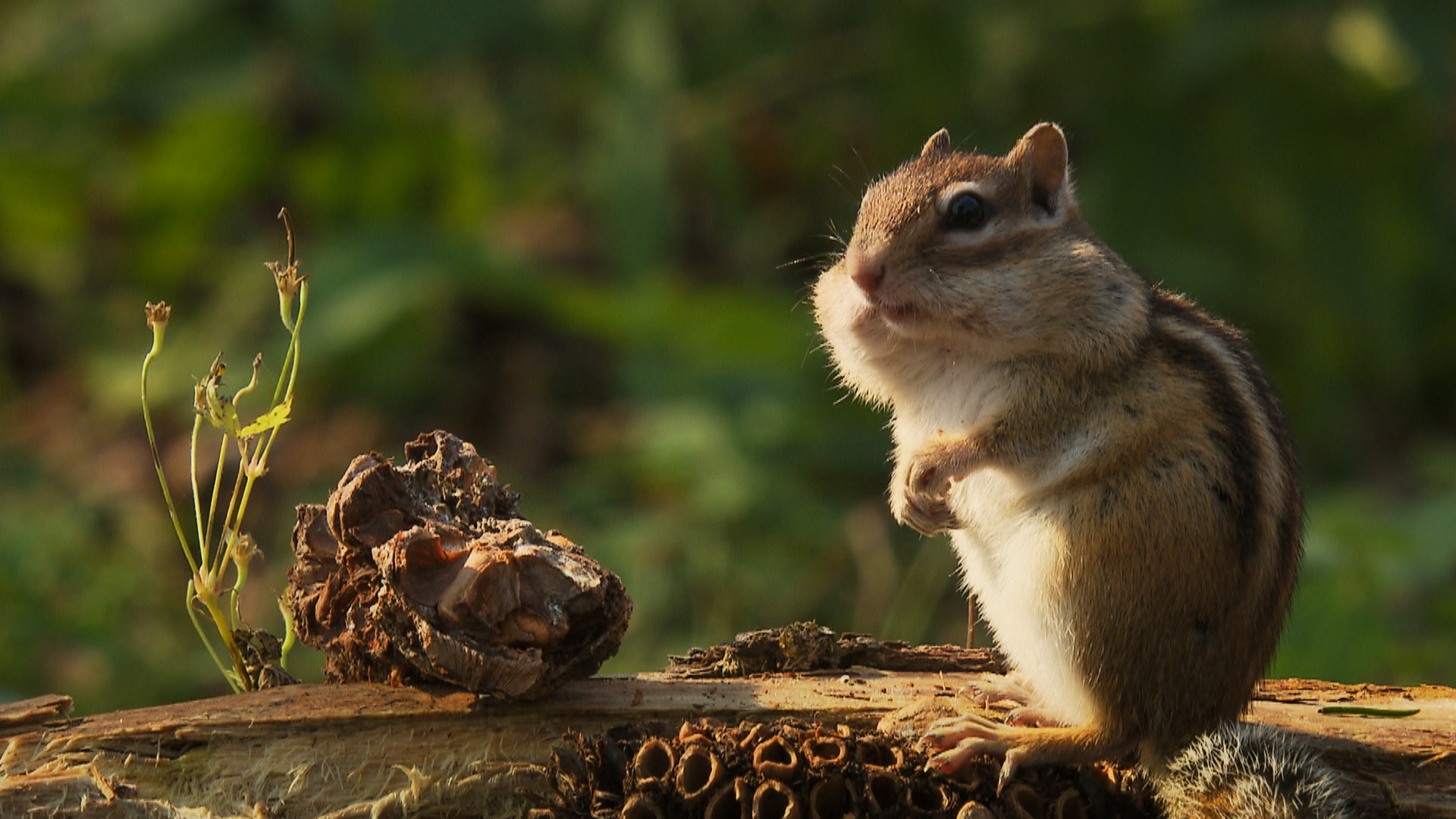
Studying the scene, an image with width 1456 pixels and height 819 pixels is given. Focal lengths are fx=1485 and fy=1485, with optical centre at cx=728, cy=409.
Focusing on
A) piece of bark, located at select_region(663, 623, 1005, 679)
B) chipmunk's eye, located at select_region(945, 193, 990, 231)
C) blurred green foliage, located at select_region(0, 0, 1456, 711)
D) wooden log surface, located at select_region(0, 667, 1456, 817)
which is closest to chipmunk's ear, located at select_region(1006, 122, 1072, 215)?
chipmunk's eye, located at select_region(945, 193, 990, 231)

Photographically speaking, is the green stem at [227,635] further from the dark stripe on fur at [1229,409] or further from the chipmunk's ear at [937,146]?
the dark stripe on fur at [1229,409]

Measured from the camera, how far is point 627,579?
638cm

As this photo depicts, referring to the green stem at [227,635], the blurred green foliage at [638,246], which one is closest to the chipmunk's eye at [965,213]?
the green stem at [227,635]

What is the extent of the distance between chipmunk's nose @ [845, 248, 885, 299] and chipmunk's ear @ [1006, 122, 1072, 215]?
46 centimetres

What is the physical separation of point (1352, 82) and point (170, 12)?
19.2ft

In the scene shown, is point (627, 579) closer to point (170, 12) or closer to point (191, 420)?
point (191, 420)

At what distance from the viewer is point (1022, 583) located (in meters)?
3.05

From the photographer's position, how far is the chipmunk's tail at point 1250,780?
276 centimetres

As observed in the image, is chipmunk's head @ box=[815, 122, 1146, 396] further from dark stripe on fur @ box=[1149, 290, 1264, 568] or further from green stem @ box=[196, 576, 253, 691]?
green stem @ box=[196, 576, 253, 691]

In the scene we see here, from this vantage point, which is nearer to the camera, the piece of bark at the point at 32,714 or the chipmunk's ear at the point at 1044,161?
the piece of bark at the point at 32,714

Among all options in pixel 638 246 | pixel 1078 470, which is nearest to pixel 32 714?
pixel 1078 470

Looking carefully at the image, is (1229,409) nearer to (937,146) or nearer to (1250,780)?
(1250,780)

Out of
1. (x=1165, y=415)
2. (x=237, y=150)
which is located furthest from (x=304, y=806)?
(x=237, y=150)

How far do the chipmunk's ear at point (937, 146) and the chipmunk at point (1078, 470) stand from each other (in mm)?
98
